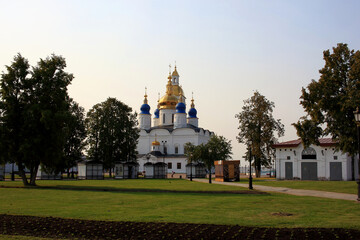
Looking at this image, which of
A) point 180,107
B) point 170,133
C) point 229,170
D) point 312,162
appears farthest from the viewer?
point 180,107

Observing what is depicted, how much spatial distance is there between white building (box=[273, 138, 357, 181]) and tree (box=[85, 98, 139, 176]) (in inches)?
950

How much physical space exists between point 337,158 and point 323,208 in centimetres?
3474

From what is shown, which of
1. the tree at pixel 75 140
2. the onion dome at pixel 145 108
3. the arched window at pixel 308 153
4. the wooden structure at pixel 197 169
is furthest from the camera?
the onion dome at pixel 145 108

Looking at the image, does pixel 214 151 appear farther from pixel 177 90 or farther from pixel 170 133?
pixel 177 90

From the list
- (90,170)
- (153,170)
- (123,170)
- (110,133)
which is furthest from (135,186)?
(110,133)

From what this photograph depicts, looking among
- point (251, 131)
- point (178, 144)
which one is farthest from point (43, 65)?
point (178, 144)

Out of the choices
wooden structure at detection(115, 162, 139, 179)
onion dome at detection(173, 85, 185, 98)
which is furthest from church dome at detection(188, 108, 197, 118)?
wooden structure at detection(115, 162, 139, 179)

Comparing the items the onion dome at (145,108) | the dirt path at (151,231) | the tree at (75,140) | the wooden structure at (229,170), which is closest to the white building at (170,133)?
the onion dome at (145,108)

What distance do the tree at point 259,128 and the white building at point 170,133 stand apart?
2670cm

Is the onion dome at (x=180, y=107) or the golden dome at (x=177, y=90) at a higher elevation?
the golden dome at (x=177, y=90)

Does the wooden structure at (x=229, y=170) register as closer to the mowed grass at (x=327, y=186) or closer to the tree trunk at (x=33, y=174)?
the mowed grass at (x=327, y=186)

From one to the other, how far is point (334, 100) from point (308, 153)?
59.2 ft

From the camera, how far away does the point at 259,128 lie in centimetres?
5925

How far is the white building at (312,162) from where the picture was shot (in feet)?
156
